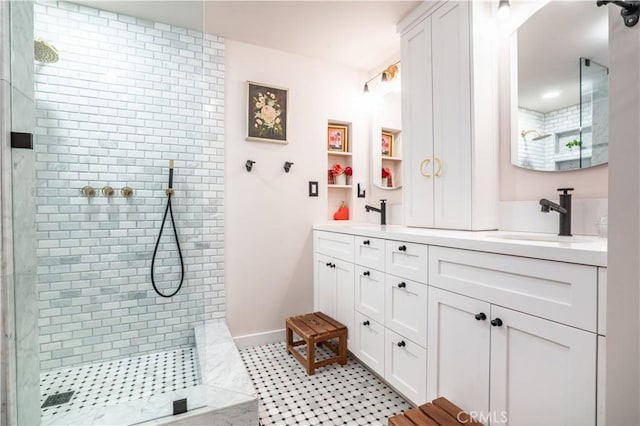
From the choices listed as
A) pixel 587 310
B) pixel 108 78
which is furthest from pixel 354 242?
pixel 108 78

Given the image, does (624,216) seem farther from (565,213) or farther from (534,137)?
(534,137)

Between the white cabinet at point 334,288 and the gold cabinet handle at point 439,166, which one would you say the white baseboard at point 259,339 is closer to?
the white cabinet at point 334,288

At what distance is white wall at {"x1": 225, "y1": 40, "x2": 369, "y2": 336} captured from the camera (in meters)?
2.58

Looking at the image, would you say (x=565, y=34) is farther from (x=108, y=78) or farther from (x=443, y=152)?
(x=108, y=78)

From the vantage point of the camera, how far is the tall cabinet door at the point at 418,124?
82.9 inches

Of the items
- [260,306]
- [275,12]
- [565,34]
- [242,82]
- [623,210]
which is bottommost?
[260,306]

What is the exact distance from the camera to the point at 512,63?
1.83m

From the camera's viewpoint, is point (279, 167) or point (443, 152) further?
point (279, 167)

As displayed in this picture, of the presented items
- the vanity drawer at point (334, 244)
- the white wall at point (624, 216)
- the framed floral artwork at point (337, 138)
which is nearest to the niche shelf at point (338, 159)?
the framed floral artwork at point (337, 138)

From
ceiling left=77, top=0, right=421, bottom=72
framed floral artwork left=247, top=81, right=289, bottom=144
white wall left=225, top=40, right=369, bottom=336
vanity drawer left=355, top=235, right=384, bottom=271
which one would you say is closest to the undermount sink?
vanity drawer left=355, top=235, right=384, bottom=271

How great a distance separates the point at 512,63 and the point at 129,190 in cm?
267

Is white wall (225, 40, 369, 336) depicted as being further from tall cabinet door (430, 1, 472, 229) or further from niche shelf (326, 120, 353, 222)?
tall cabinet door (430, 1, 472, 229)

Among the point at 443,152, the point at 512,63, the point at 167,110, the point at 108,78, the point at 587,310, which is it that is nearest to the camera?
the point at 587,310

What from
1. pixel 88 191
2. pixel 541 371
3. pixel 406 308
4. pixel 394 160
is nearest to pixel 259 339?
pixel 406 308
